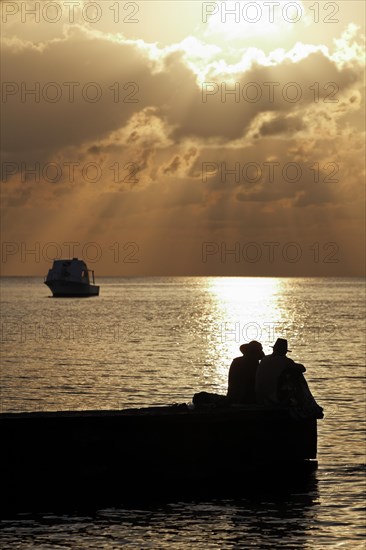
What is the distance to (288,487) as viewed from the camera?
19.4m

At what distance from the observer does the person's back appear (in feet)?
65.0

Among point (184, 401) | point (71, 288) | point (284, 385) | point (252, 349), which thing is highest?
point (71, 288)

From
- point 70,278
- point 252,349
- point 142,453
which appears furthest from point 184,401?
point 70,278

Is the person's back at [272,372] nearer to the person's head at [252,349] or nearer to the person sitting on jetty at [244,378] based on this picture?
the person sitting on jetty at [244,378]

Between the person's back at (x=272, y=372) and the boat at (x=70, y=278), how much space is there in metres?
158

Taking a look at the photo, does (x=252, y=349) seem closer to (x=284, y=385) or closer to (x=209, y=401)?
(x=284, y=385)

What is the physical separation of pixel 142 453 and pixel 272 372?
3.11m

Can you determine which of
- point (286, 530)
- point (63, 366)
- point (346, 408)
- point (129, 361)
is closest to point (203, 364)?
point (129, 361)

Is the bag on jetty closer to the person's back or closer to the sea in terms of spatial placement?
the person's back

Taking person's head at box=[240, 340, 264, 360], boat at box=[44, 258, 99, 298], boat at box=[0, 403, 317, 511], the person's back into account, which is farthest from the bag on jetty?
boat at box=[44, 258, 99, 298]

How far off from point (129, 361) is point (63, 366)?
438cm

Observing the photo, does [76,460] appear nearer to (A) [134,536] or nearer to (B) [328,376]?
(A) [134,536]

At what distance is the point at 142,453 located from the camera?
18688 mm

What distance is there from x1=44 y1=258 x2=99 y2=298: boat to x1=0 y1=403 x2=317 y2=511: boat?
15828cm
